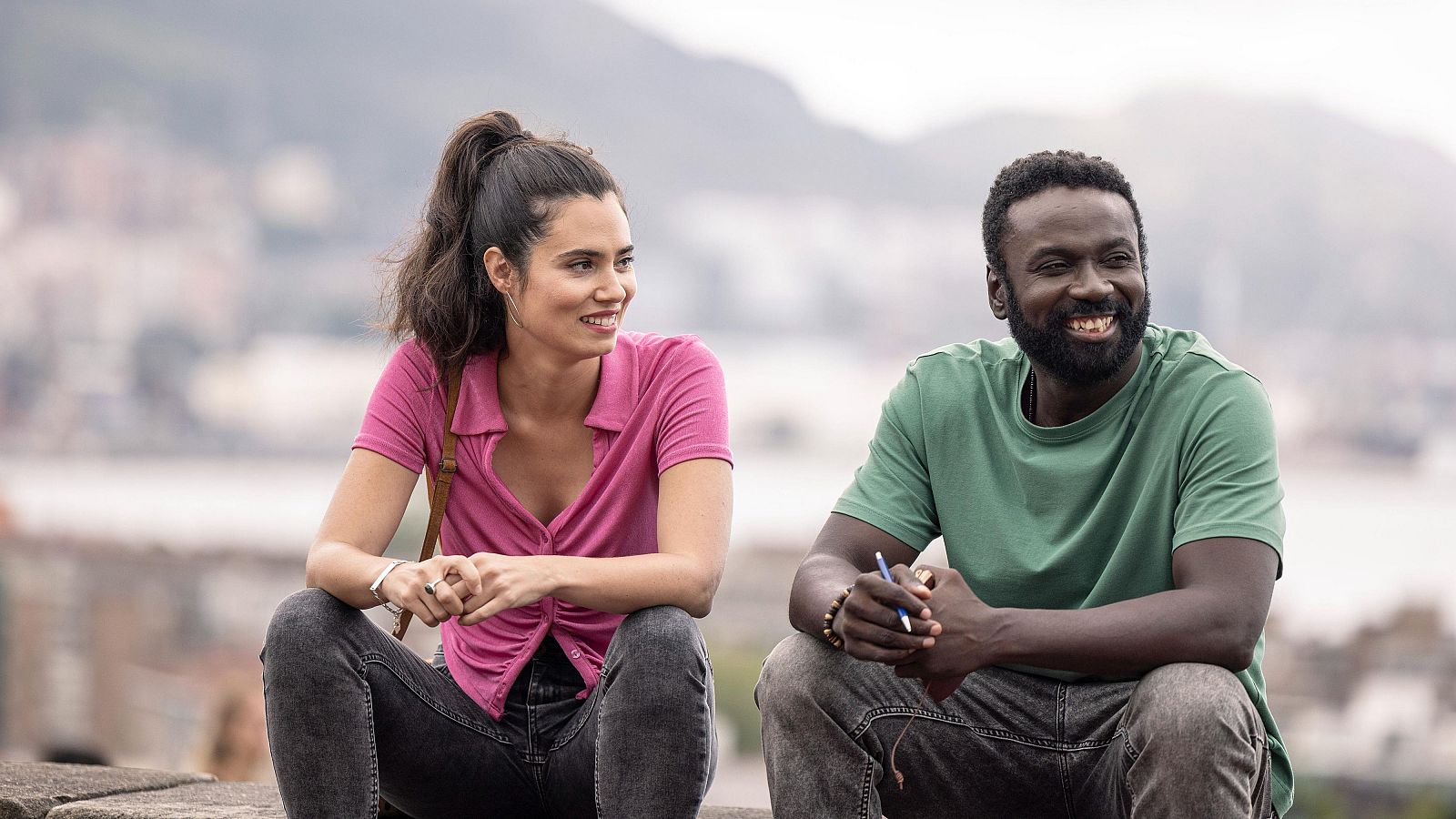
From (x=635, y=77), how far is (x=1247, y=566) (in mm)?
138962

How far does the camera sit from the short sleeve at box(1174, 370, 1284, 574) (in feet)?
7.66

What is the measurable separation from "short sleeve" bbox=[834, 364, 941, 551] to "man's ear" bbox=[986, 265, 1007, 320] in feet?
0.71

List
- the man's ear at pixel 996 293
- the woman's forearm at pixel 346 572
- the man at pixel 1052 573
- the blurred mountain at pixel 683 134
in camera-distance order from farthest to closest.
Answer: the blurred mountain at pixel 683 134 < the man's ear at pixel 996 293 < the woman's forearm at pixel 346 572 < the man at pixel 1052 573

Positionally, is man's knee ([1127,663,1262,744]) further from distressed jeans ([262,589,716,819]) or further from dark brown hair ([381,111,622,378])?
dark brown hair ([381,111,622,378])

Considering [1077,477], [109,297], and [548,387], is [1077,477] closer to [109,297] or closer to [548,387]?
[548,387]

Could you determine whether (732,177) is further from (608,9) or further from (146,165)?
(146,165)

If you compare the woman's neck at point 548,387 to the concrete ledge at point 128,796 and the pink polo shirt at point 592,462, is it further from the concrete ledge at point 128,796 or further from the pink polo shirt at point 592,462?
the concrete ledge at point 128,796

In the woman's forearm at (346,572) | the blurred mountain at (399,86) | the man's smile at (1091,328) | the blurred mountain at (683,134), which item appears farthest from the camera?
the blurred mountain at (399,86)

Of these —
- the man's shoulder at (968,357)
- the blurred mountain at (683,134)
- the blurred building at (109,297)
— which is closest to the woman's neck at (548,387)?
the man's shoulder at (968,357)

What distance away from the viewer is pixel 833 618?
95.0 inches

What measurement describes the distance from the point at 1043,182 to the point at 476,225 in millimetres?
1102

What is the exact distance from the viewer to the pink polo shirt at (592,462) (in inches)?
106

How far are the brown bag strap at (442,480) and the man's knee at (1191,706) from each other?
1312 mm

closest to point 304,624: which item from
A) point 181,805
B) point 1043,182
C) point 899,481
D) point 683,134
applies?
point 181,805
